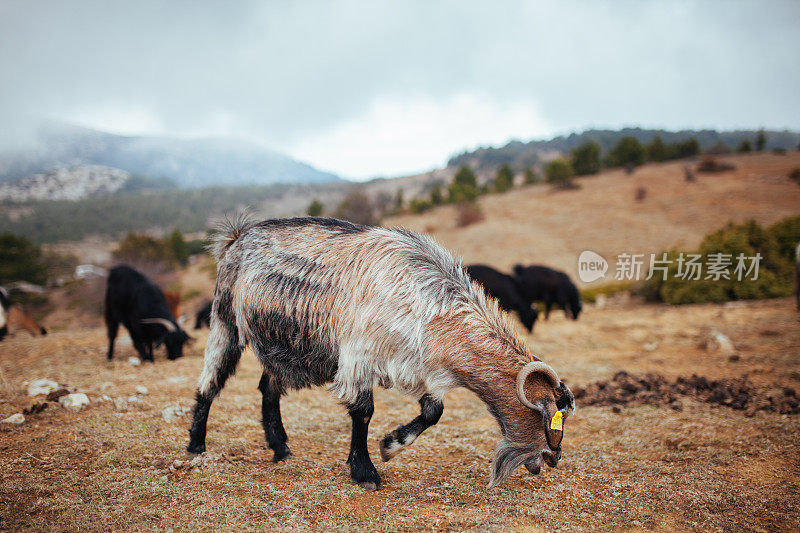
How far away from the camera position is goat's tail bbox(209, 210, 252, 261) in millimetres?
4254

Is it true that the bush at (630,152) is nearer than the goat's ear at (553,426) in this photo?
No

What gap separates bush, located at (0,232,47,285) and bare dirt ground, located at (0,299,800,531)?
A: 31.1 meters

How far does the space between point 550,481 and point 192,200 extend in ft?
311

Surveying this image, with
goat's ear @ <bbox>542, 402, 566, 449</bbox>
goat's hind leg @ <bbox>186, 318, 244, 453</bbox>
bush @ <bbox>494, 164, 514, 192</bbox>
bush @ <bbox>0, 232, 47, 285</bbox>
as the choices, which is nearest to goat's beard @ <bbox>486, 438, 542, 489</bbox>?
goat's ear @ <bbox>542, 402, 566, 449</bbox>

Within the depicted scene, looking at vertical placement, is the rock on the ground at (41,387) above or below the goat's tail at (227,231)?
below

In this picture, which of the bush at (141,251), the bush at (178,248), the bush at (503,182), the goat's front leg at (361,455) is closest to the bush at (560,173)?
the bush at (503,182)

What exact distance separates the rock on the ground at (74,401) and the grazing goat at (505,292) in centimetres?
838

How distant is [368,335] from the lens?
3.20 meters

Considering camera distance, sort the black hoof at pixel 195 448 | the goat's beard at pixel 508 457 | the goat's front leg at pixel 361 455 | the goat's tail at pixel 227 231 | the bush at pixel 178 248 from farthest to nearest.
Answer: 1. the bush at pixel 178 248
2. the goat's tail at pixel 227 231
3. the black hoof at pixel 195 448
4. the goat's front leg at pixel 361 455
5. the goat's beard at pixel 508 457

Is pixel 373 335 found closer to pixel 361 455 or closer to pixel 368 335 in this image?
pixel 368 335

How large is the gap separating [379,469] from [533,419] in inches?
67.5

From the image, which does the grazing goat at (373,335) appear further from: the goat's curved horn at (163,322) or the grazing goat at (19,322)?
the grazing goat at (19,322)

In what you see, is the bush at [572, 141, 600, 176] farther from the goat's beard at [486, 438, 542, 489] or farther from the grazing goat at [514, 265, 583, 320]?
the goat's beard at [486, 438, 542, 489]

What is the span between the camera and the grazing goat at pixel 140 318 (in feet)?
27.9
